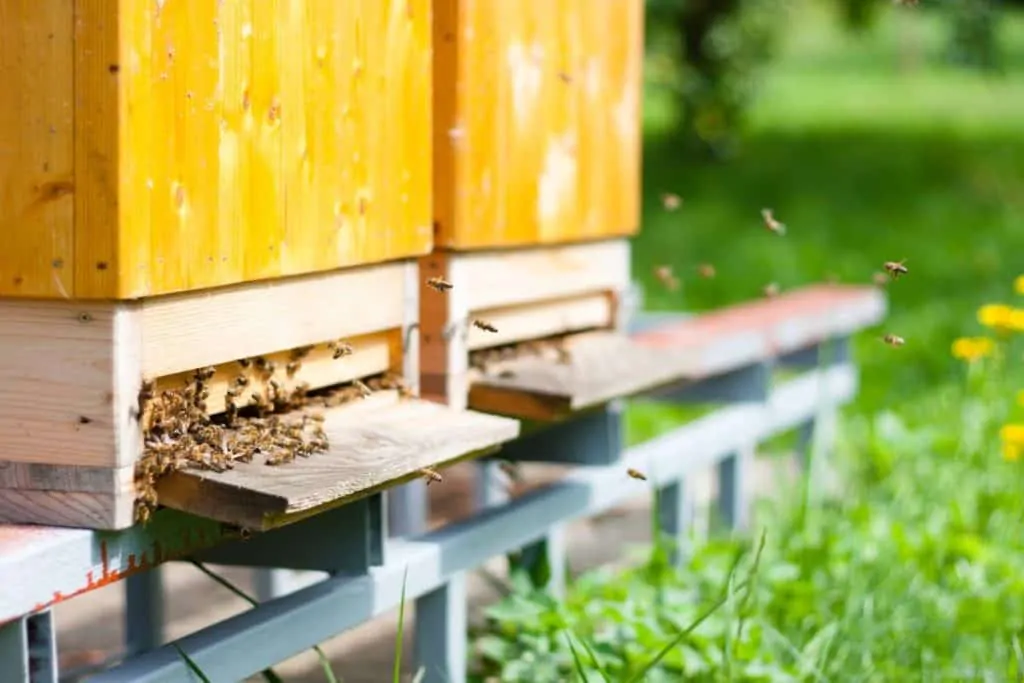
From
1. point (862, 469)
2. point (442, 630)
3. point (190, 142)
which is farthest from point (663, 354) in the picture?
point (190, 142)

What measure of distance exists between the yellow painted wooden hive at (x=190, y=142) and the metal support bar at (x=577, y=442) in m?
1.23

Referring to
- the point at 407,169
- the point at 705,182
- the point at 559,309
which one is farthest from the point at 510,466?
the point at 705,182

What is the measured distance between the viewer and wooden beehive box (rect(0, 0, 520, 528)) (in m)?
2.63

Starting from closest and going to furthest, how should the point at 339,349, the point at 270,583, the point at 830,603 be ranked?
the point at 339,349 → the point at 830,603 → the point at 270,583

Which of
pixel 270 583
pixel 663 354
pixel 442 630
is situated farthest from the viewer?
pixel 270 583

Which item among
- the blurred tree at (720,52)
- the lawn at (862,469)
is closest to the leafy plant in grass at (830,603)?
the lawn at (862,469)

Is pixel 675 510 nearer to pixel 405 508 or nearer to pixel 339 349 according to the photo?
pixel 405 508

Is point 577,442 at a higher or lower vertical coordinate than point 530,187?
lower

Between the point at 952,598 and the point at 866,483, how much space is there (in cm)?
158

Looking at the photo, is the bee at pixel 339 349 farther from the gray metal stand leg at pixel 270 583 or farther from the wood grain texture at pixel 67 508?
the gray metal stand leg at pixel 270 583

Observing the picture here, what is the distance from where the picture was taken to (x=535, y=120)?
4066 mm

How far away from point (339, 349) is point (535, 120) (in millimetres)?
1058

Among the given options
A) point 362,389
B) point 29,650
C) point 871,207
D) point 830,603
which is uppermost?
point 362,389

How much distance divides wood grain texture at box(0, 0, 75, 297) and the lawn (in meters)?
1.21
